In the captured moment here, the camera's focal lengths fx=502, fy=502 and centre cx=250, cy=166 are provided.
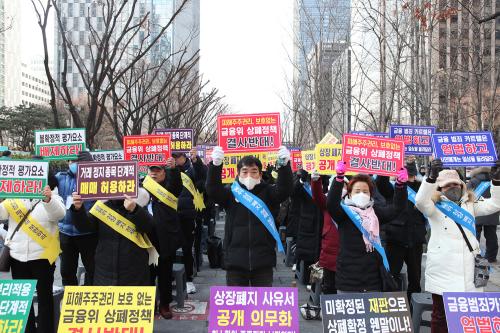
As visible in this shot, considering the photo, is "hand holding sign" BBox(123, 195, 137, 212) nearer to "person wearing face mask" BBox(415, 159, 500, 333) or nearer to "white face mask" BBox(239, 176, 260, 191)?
"white face mask" BBox(239, 176, 260, 191)

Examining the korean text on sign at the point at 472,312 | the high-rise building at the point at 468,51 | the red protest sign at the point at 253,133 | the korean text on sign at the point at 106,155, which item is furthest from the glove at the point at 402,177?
the high-rise building at the point at 468,51

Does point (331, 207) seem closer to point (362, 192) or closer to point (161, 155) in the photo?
point (362, 192)

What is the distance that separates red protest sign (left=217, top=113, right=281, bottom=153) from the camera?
5543mm

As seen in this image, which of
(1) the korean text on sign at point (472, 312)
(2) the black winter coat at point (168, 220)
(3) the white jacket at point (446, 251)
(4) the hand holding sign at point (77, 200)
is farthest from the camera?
(2) the black winter coat at point (168, 220)

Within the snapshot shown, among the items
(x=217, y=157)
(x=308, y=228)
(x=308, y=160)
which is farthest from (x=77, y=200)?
(x=308, y=160)

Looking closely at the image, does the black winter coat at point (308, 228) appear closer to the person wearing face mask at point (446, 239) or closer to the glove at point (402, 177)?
the glove at point (402, 177)

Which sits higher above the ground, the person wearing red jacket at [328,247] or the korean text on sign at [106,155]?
the korean text on sign at [106,155]

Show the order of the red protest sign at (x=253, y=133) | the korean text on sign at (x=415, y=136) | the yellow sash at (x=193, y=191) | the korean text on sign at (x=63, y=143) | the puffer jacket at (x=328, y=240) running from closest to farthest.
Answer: the puffer jacket at (x=328, y=240)
the red protest sign at (x=253, y=133)
the korean text on sign at (x=63, y=143)
the yellow sash at (x=193, y=191)
the korean text on sign at (x=415, y=136)

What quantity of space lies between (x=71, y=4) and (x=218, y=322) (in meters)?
17.2

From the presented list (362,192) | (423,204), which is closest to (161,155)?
(362,192)

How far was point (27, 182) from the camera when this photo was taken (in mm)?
4465

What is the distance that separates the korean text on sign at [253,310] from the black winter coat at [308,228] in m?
2.90

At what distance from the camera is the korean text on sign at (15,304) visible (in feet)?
12.2

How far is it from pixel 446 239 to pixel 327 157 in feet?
7.45
